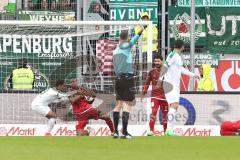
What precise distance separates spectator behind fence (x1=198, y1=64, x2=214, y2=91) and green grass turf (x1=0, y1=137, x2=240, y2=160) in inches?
304

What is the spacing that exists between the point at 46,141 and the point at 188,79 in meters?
9.00

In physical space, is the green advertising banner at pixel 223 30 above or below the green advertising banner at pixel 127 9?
below

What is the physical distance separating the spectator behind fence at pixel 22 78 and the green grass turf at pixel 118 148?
565 cm

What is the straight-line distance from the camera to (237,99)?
21234 mm

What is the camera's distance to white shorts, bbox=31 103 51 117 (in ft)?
67.2

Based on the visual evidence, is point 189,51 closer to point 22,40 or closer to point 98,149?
point 22,40

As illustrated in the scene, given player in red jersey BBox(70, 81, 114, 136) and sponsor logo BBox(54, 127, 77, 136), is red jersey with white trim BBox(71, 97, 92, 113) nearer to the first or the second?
player in red jersey BBox(70, 81, 114, 136)

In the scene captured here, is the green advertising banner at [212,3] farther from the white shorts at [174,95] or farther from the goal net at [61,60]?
the white shorts at [174,95]

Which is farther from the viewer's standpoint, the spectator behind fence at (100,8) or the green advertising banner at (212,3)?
the green advertising banner at (212,3)

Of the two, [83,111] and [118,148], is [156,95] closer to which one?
[83,111]

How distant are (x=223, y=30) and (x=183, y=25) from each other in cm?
132

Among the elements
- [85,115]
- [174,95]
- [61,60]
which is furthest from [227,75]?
[174,95]

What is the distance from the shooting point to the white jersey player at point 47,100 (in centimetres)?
2044

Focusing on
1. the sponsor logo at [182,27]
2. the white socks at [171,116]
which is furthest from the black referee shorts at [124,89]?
the sponsor logo at [182,27]
